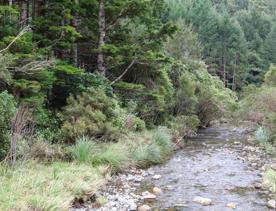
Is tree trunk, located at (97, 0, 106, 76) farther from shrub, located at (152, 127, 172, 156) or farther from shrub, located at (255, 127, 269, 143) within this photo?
shrub, located at (255, 127, 269, 143)

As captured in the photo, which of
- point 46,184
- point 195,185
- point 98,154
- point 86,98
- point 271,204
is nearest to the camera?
point 46,184

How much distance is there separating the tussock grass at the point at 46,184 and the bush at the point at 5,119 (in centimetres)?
69

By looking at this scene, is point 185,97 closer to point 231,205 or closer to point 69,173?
point 231,205

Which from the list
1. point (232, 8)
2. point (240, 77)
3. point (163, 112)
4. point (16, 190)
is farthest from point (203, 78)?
point (232, 8)

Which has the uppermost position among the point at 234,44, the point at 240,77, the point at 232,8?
the point at 232,8

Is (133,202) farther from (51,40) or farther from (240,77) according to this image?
(240,77)

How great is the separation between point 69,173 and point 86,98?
5.17 m

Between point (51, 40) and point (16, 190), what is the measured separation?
9.92 meters

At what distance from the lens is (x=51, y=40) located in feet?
55.1

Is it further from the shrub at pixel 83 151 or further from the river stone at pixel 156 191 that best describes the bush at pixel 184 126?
the river stone at pixel 156 191

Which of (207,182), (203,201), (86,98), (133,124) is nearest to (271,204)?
(203,201)

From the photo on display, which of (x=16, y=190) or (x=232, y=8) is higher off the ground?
(x=232, y=8)

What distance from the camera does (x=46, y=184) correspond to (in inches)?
358

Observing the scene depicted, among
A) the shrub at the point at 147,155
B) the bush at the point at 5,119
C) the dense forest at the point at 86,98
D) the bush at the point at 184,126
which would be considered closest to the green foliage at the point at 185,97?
the dense forest at the point at 86,98
